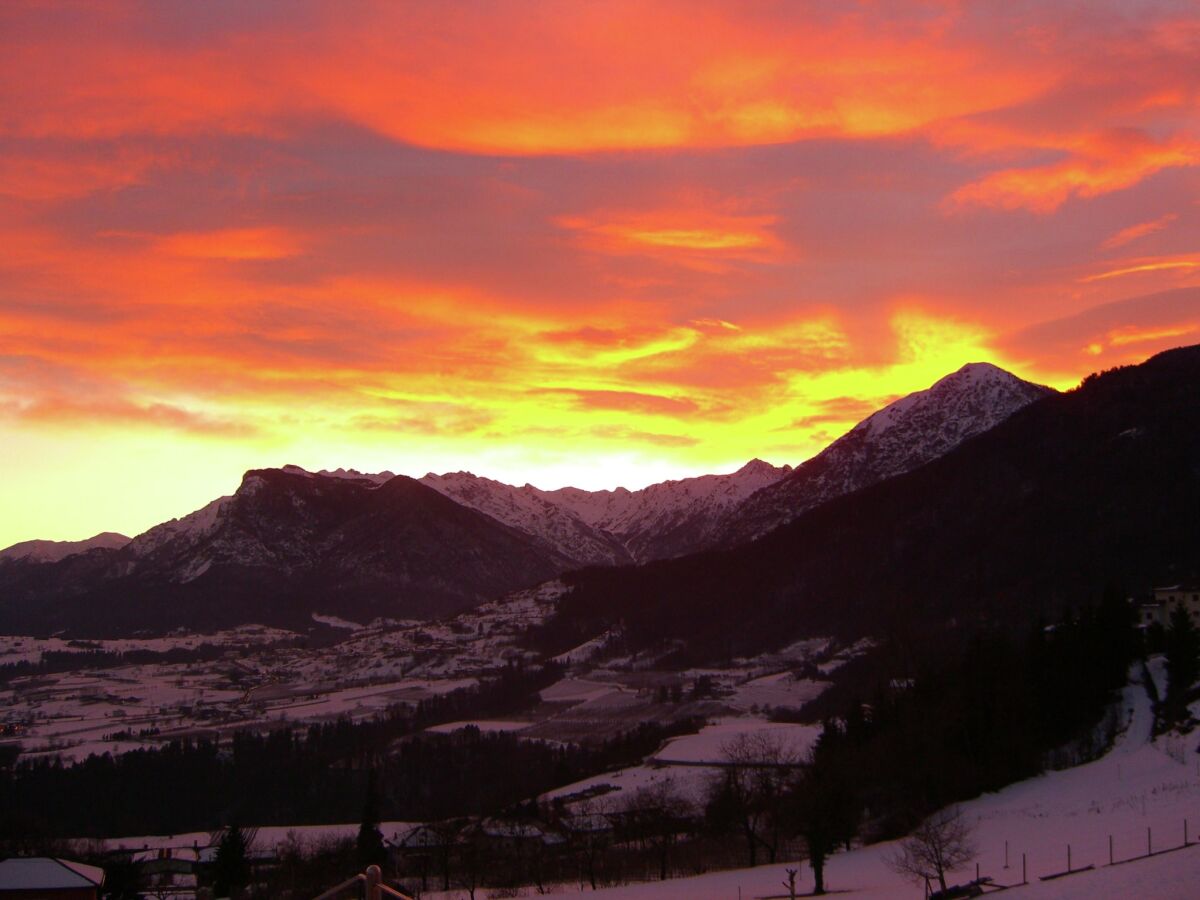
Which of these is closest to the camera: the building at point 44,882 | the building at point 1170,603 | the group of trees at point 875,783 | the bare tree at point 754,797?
the building at point 44,882

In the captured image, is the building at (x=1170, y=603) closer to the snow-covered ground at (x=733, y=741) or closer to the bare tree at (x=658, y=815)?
the snow-covered ground at (x=733, y=741)

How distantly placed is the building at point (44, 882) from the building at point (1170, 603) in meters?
125

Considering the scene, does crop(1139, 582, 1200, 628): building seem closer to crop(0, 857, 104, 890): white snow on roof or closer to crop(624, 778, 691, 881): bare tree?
crop(624, 778, 691, 881): bare tree

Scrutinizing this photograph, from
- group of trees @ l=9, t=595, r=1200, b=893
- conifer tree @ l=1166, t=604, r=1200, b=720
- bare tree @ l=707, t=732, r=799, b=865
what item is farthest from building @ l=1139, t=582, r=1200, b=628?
conifer tree @ l=1166, t=604, r=1200, b=720

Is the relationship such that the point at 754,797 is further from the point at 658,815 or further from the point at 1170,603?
the point at 1170,603

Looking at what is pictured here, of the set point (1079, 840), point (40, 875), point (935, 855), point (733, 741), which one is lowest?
point (733, 741)

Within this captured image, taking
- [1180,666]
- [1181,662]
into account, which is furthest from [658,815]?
[1181,662]

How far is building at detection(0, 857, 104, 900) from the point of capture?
63344 millimetres

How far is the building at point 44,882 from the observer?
208 ft

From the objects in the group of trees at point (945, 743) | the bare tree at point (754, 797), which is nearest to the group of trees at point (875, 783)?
the group of trees at point (945, 743)

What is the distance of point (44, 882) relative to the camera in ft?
211

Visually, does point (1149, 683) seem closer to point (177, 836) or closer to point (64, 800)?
point (177, 836)

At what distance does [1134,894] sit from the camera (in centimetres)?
4503

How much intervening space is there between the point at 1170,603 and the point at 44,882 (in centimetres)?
13410
